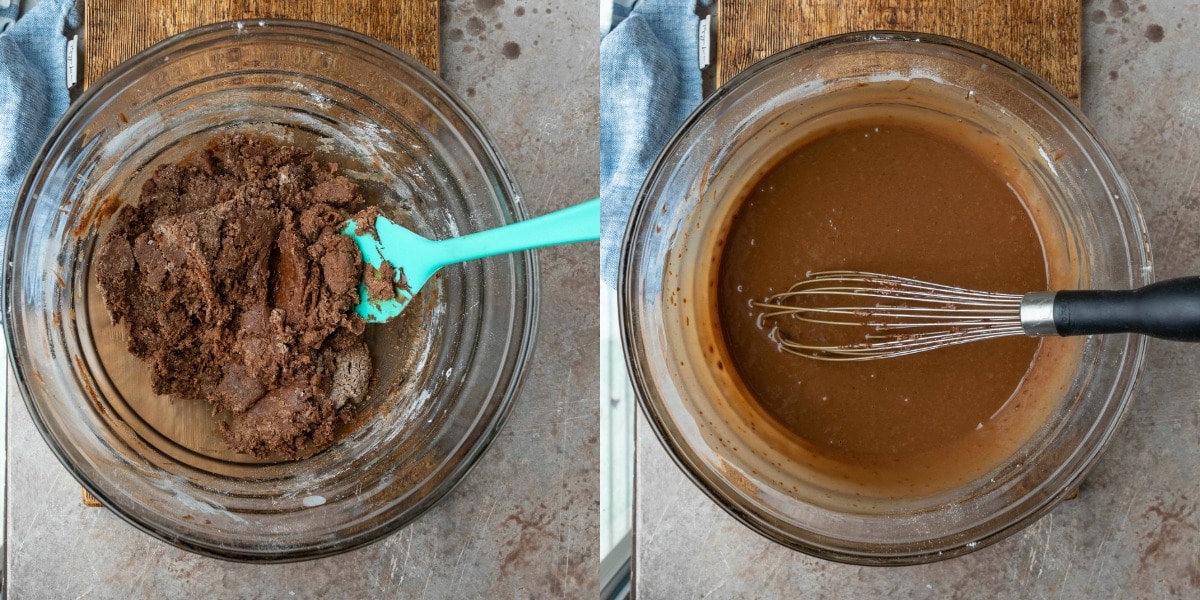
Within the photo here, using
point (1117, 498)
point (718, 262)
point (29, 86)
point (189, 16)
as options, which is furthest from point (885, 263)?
Answer: point (29, 86)

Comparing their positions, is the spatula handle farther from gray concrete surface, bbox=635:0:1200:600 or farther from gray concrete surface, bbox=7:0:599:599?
gray concrete surface, bbox=635:0:1200:600

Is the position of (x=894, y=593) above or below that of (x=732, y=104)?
below

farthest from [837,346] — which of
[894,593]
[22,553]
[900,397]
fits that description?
[22,553]

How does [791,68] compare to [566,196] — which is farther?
[566,196]

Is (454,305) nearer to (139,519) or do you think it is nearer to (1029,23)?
(139,519)

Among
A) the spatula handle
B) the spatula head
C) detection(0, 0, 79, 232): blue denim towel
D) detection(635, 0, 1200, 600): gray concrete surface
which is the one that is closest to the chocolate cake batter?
the spatula head

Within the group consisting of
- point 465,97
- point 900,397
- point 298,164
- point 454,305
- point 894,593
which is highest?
point 465,97

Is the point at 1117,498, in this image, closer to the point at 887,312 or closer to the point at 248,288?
the point at 887,312
